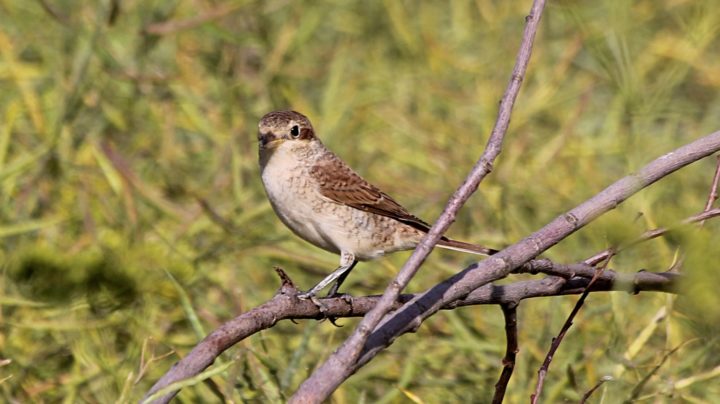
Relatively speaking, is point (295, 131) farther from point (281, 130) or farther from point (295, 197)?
point (295, 197)

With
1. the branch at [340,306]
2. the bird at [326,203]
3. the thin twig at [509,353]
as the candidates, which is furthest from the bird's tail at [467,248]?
the thin twig at [509,353]

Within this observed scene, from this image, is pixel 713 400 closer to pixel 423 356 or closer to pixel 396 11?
pixel 423 356

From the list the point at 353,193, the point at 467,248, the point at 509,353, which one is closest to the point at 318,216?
the point at 353,193

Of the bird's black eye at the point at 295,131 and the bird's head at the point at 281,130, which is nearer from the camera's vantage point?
the bird's head at the point at 281,130

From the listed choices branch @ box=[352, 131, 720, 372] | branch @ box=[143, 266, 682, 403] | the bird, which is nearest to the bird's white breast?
the bird

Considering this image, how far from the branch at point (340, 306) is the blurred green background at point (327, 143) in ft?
2.71

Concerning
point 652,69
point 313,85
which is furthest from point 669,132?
point 313,85

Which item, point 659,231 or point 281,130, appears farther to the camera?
point 281,130

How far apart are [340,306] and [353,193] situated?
2.07 m

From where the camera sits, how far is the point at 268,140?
17.2ft

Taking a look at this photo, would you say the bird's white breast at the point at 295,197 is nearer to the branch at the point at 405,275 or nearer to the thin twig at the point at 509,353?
the thin twig at the point at 509,353

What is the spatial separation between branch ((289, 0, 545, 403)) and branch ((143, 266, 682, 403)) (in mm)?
213

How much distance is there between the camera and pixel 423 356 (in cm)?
562

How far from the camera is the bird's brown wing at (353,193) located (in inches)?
210
